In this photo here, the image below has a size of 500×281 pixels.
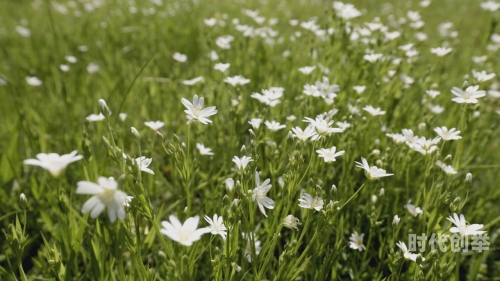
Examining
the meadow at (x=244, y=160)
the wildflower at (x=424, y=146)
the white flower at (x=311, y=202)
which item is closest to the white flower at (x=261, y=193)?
the meadow at (x=244, y=160)

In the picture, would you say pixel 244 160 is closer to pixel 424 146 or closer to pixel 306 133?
pixel 306 133

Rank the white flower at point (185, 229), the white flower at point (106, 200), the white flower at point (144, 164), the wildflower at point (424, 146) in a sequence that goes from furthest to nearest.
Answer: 1. the wildflower at point (424, 146)
2. the white flower at point (144, 164)
3. the white flower at point (185, 229)
4. the white flower at point (106, 200)

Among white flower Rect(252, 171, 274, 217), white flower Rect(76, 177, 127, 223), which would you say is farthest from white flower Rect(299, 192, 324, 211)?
white flower Rect(76, 177, 127, 223)

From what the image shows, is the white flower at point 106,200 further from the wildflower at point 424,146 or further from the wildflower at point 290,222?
the wildflower at point 424,146

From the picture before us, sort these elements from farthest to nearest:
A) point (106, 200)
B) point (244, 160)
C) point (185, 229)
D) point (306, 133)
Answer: point (306, 133) < point (244, 160) < point (185, 229) < point (106, 200)

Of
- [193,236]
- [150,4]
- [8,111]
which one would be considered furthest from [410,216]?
[150,4]

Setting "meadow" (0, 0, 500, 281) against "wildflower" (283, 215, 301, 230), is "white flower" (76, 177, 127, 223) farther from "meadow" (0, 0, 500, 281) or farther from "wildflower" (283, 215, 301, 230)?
"wildflower" (283, 215, 301, 230)

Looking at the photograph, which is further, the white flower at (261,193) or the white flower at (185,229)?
the white flower at (261,193)

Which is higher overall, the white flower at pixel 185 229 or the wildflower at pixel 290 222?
Result: the white flower at pixel 185 229

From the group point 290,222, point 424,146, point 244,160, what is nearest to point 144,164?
point 244,160
